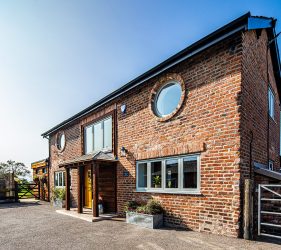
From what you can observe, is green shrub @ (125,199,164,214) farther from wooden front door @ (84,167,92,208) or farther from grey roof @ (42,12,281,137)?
grey roof @ (42,12,281,137)

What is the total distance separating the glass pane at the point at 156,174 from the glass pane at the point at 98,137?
157 inches

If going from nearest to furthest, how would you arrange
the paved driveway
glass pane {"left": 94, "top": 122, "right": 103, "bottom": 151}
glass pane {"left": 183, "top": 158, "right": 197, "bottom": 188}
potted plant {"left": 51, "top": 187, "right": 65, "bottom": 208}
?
the paved driveway, glass pane {"left": 183, "top": 158, "right": 197, "bottom": 188}, glass pane {"left": 94, "top": 122, "right": 103, "bottom": 151}, potted plant {"left": 51, "top": 187, "right": 65, "bottom": 208}

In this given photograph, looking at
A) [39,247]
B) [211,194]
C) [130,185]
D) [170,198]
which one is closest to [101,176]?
[130,185]

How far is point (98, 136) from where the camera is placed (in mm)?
11484

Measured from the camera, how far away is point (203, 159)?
6.49 m

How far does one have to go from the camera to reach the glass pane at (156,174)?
7827mm

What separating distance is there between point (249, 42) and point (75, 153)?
34.7 feet

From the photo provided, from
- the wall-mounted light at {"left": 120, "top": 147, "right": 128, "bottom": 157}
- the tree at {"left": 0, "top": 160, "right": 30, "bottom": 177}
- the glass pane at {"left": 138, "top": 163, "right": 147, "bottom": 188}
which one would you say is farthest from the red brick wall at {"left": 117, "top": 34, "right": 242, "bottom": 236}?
the tree at {"left": 0, "top": 160, "right": 30, "bottom": 177}

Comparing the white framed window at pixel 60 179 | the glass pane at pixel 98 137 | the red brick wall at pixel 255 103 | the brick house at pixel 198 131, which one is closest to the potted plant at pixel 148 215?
the brick house at pixel 198 131

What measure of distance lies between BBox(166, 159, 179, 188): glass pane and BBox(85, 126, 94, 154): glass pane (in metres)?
5.59

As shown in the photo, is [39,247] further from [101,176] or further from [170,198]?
[101,176]

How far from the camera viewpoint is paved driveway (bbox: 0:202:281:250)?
17.3ft

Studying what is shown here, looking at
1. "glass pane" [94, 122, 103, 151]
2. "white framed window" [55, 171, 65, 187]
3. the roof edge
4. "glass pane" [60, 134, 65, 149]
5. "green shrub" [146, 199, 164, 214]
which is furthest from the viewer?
"glass pane" [60, 134, 65, 149]

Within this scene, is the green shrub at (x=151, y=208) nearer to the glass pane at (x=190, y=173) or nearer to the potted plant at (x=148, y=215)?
the potted plant at (x=148, y=215)
